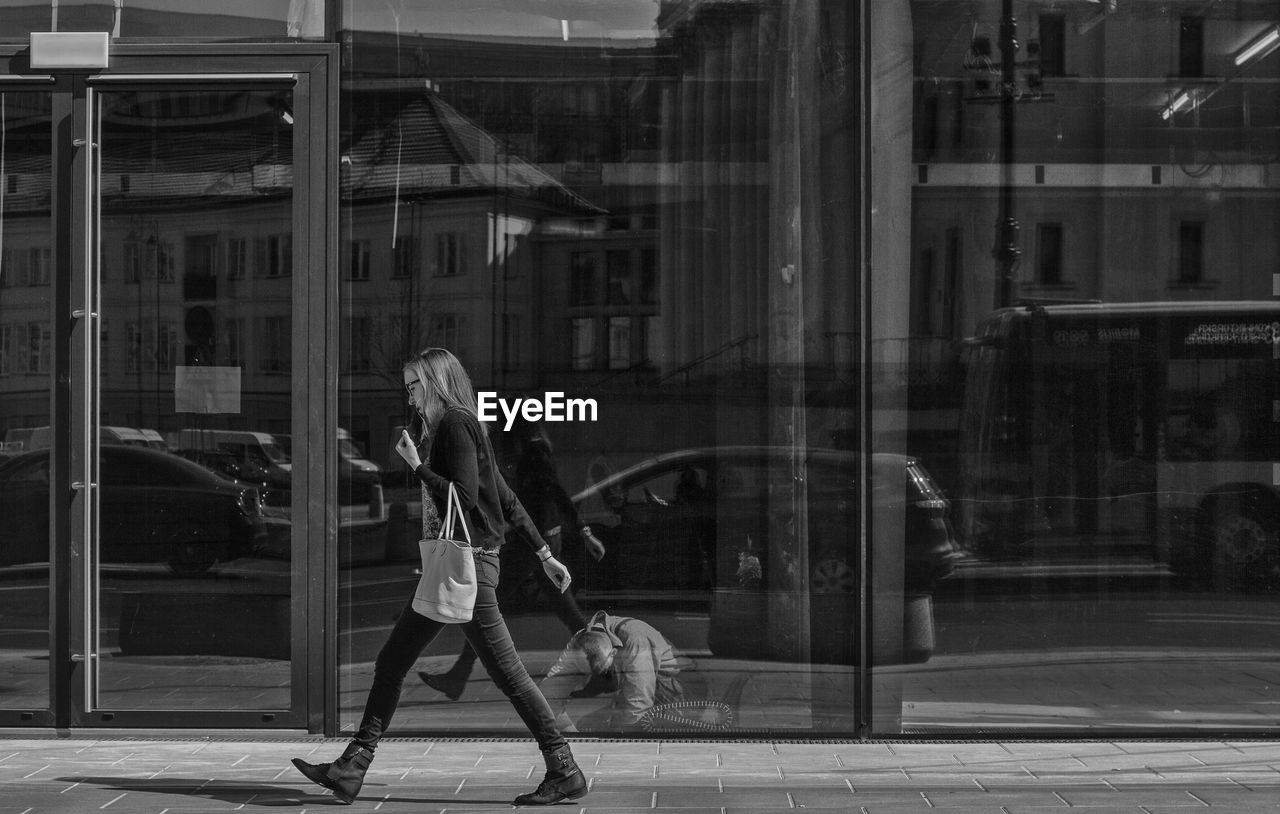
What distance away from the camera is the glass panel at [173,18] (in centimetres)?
726

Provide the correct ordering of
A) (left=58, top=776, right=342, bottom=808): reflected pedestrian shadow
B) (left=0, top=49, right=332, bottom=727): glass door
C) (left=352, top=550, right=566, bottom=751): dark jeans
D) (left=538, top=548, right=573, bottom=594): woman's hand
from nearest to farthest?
1. (left=352, top=550, right=566, bottom=751): dark jeans
2. (left=58, top=776, right=342, bottom=808): reflected pedestrian shadow
3. (left=538, top=548, right=573, bottom=594): woman's hand
4. (left=0, top=49, right=332, bottom=727): glass door

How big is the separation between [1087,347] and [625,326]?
2.36m

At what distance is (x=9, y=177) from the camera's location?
24.4 ft

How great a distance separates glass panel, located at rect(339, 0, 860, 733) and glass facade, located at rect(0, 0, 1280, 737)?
0.02m

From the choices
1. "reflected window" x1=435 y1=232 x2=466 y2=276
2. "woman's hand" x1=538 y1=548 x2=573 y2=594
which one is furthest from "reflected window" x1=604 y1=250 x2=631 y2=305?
"woman's hand" x1=538 y1=548 x2=573 y2=594

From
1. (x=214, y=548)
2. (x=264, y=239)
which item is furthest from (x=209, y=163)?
(x=214, y=548)

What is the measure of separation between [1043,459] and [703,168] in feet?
7.50

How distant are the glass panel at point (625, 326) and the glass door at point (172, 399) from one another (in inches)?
12.0

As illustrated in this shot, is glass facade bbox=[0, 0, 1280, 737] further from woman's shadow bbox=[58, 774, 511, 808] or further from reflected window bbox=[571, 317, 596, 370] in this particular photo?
woman's shadow bbox=[58, 774, 511, 808]

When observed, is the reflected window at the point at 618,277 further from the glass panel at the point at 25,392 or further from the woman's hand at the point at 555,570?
the glass panel at the point at 25,392

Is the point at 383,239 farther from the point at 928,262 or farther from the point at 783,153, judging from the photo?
the point at 928,262

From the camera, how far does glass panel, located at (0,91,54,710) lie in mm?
7340

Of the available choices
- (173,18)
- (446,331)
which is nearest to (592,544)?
(446,331)

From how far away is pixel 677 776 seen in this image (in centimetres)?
644
